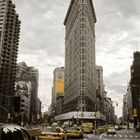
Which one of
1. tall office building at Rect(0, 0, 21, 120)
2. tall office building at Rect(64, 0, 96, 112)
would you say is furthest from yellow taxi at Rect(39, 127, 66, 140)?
tall office building at Rect(64, 0, 96, 112)

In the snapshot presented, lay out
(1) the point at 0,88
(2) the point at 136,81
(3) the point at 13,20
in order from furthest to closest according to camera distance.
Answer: (3) the point at 13,20, (2) the point at 136,81, (1) the point at 0,88

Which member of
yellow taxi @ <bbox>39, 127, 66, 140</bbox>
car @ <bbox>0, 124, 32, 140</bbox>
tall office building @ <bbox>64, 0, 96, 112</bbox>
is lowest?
yellow taxi @ <bbox>39, 127, 66, 140</bbox>

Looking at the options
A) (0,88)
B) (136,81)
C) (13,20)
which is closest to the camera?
(0,88)

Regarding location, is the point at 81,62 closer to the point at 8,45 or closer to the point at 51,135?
the point at 8,45

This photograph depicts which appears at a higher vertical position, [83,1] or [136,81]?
[83,1]

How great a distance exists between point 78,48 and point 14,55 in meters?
35.8

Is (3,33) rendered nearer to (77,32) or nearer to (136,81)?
(77,32)

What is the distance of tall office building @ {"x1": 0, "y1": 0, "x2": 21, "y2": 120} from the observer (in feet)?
568

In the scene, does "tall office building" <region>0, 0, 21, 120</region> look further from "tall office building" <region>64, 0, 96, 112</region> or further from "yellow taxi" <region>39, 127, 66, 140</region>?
"yellow taxi" <region>39, 127, 66, 140</region>

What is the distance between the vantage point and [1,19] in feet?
609

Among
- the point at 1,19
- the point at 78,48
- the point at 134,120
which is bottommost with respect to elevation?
the point at 134,120

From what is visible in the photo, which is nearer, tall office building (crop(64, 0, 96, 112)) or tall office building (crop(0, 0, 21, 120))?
tall office building (crop(64, 0, 96, 112))

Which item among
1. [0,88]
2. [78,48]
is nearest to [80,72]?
[78,48]

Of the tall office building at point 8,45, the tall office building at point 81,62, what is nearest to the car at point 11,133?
the tall office building at point 8,45
